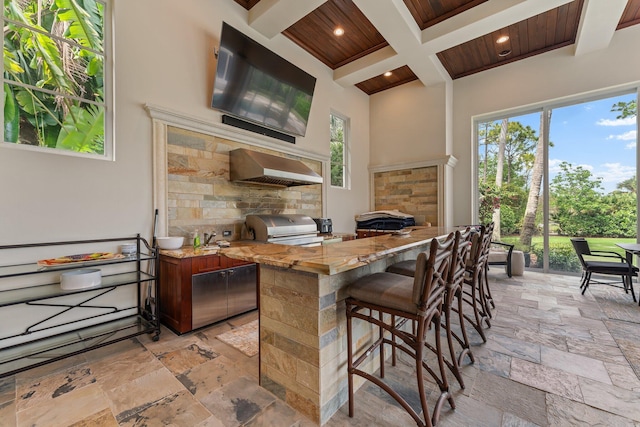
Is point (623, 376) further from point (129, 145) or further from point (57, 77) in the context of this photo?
point (57, 77)

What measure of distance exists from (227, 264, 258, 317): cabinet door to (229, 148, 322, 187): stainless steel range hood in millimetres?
1057

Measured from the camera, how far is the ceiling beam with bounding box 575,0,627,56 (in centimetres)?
306

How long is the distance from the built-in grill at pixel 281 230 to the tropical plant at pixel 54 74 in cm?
166

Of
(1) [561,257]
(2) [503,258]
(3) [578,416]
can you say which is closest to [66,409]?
(3) [578,416]

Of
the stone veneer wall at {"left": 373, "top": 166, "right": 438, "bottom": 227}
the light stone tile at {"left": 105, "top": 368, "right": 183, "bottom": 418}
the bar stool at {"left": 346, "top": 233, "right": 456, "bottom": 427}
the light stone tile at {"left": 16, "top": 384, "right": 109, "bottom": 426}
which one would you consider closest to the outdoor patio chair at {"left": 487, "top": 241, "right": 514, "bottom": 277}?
the stone veneer wall at {"left": 373, "top": 166, "right": 438, "bottom": 227}

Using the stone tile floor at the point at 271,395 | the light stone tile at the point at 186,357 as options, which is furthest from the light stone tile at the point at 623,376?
the light stone tile at the point at 186,357

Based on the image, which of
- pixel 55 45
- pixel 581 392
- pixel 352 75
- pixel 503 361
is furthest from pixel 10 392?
pixel 352 75

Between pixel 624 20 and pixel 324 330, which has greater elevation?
pixel 624 20

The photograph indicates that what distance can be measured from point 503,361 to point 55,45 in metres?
4.52

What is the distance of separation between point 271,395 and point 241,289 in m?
1.34

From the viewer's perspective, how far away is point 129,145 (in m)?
2.51

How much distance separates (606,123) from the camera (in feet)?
13.6

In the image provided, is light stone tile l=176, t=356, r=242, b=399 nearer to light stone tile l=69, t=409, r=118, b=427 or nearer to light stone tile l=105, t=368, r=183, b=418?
light stone tile l=105, t=368, r=183, b=418

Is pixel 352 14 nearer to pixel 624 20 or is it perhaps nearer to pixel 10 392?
pixel 624 20
